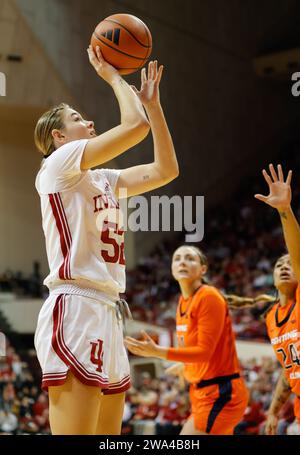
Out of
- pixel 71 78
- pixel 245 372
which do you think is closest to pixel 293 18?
pixel 71 78

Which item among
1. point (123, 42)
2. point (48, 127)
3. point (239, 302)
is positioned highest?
point (123, 42)

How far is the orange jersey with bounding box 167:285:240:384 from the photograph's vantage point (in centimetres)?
475

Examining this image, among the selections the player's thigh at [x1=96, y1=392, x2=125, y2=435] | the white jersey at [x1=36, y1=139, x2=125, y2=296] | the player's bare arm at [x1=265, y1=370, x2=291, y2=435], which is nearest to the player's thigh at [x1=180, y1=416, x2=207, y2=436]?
the player's bare arm at [x1=265, y1=370, x2=291, y2=435]

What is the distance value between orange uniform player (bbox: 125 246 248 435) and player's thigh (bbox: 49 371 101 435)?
1933 mm

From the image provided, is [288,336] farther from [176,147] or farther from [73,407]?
[176,147]

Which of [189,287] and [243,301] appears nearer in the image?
[189,287]

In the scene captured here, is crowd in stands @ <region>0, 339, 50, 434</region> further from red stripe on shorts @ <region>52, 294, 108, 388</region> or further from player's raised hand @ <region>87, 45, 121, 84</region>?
player's raised hand @ <region>87, 45, 121, 84</region>

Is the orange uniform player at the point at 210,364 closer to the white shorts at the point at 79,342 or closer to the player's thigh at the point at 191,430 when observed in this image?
the player's thigh at the point at 191,430

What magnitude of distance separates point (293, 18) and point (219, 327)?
14706 mm

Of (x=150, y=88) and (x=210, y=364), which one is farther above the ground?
(x=150, y=88)

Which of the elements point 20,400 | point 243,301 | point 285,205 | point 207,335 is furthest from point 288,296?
point 20,400

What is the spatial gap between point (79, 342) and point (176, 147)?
12.8 m

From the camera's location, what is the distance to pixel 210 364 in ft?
16.0
